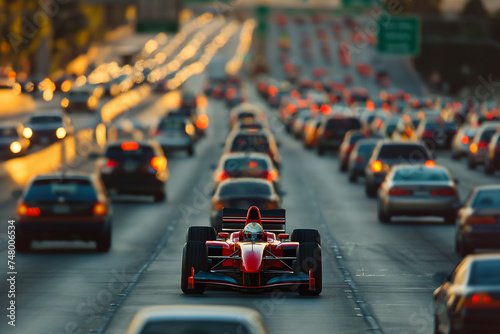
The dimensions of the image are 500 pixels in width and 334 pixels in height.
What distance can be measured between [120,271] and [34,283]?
6.83ft

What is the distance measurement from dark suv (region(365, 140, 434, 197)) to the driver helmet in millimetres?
19561

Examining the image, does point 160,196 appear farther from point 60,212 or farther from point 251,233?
point 251,233

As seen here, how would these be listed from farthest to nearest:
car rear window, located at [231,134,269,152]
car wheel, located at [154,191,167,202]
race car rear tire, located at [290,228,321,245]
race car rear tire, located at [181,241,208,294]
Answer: car rear window, located at [231,134,269,152] < car wheel, located at [154,191,167,202] < race car rear tire, located at [290,228,321,245] < race car rear tire, located at [181,241,208,294]

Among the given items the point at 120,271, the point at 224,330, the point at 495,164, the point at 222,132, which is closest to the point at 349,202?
the point at 495,164

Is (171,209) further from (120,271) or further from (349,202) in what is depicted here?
(120,271)

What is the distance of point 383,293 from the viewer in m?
19.2

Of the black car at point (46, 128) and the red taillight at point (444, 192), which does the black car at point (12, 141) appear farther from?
the red taillight at point (444, 192)

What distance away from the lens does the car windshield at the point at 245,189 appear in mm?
26422

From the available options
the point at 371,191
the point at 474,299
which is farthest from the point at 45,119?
the point at 474,299

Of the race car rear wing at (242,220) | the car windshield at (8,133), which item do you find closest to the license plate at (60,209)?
the race car rear wing at (242,220)

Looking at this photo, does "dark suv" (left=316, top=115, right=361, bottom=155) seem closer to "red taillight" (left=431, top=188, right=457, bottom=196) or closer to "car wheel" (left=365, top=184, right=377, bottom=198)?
"car wheel" (left=365, top=184, right=377, bottom=198)

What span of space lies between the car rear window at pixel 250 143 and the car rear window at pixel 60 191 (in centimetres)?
1700

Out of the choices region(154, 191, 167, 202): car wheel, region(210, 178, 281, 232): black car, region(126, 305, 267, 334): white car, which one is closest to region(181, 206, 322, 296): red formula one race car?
region(210, 178, 281, 232): black car

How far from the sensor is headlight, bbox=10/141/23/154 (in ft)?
172
